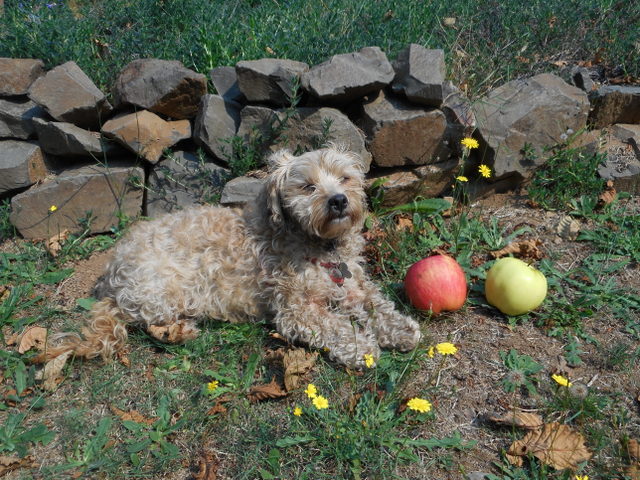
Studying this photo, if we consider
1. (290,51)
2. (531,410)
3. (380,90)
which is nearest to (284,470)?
(531,410)

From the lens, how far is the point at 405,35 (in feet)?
20.2

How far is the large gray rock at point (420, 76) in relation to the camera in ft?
15.8

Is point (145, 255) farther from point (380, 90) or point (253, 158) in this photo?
point (380, 90)

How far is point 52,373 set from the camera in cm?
370

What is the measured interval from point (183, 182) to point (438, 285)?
279cm

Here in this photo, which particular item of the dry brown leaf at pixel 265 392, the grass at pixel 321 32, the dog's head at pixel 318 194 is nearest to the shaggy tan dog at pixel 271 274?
the dog's head at pixel 318 194

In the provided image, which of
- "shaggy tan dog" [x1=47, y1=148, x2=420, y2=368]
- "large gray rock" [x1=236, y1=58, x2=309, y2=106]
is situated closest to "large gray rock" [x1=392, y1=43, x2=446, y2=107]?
"large gray rock" [x1=236, y1=58, x2=309, y2=106]

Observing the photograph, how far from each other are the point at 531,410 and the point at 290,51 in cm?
420

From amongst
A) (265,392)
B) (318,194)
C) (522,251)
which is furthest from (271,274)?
(522,251)

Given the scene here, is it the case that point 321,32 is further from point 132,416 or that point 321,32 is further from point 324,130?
point 132,416

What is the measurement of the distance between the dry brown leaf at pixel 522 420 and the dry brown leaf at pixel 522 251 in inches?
66.3

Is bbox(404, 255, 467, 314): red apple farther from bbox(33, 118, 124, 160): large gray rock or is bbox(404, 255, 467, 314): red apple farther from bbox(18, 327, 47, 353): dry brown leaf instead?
bbox(33, 118, 124, 160): large gray rock

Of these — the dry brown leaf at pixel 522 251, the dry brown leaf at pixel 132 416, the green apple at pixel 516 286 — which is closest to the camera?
the dry brown leaf at pixel 132 416

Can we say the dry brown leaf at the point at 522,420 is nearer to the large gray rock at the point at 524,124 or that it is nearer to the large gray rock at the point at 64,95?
the large gray rock at the point at 524,124
